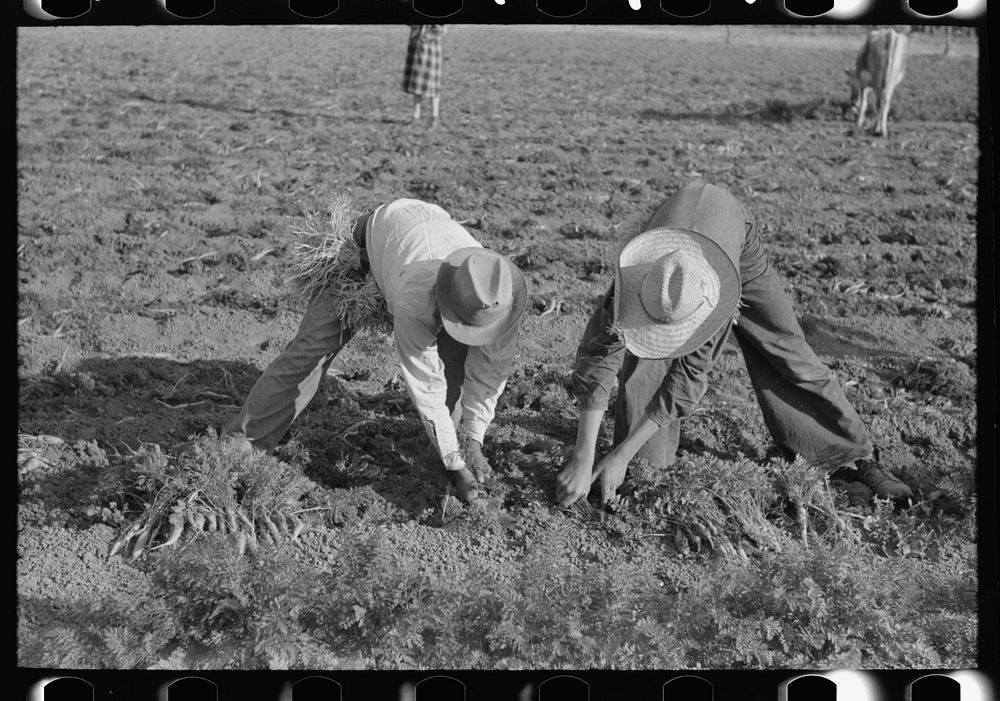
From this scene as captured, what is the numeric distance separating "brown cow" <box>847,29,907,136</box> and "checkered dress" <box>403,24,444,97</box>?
4444mm

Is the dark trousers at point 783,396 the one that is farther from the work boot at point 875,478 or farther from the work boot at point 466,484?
the work boot at point 466,484

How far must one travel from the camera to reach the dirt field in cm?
423

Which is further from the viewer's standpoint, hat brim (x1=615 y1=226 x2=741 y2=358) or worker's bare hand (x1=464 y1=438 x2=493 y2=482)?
worker's bare hand (x1=464 y1=438 x2=493 y2=482)

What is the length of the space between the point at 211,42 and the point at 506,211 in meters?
9.58

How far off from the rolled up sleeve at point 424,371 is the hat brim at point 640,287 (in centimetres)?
71

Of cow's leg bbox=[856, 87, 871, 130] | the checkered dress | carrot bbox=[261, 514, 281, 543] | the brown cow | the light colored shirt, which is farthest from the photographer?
cow's leg bbox=[856, 87, 871, 130]

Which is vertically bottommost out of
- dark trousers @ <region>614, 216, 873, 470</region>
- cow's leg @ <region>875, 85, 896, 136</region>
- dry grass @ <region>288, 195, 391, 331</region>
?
dark trousers @ <region>614, 216, 873, 470</region>

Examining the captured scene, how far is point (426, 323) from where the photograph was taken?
149 inches

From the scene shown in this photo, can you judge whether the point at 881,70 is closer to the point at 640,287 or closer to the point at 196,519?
the point at 640,287

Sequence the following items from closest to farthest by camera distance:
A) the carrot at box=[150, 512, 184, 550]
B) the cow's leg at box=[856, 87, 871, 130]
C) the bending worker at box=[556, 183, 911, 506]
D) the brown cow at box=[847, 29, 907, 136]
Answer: the bending worker at box=[556, 183, 911, 506] < the carrot at box=[150, 512, 184, 550] < the brown cow at box=[847, 29, 907, 136] < the cow's leg at box=[856, 87, 871, 130]

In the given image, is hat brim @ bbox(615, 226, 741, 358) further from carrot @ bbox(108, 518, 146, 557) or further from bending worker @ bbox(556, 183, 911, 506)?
carrot @ bbox(108, 518, 146, 557)

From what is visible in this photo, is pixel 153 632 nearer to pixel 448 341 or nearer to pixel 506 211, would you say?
pixel 448 341

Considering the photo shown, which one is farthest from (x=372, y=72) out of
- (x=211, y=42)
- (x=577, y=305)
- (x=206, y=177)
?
(x=577, y=305)

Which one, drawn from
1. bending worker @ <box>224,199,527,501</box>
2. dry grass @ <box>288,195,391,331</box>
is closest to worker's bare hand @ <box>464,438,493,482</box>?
bending worker @ <box>224,199,527,501</box>
